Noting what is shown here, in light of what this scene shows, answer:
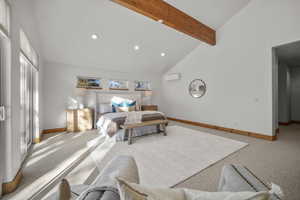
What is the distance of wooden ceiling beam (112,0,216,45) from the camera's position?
102 inches

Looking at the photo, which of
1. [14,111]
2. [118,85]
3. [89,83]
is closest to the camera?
[14,111]

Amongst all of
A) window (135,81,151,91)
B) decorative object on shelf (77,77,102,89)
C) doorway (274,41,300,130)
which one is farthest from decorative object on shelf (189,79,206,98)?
decorative object on shelf (77,77,102,89)

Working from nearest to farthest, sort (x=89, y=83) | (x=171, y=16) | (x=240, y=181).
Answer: (x=240, y=181)
(x=171, y=16)
(x=89, y=83)

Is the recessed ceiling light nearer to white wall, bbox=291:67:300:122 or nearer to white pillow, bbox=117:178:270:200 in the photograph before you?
white pillow, bbox=117:178:270:200

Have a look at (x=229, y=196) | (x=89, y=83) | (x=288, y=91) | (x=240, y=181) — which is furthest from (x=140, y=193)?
(x=288, y=91)

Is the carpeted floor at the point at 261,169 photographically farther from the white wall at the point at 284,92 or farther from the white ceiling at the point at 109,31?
the white ceiling at the point at 109,31

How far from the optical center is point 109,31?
350cm

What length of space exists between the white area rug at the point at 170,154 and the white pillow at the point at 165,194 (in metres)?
1.25

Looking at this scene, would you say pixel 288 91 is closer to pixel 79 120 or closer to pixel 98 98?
pixel 98 98

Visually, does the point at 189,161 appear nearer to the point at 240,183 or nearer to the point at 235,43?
the point at 240,183

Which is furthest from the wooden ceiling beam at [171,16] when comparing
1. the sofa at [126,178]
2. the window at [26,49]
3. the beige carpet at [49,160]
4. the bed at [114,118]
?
the beige carpet at [49,160]

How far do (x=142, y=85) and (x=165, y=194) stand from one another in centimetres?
589

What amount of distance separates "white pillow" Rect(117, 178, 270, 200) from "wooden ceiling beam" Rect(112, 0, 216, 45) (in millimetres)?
2950

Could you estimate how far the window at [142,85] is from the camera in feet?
20.0
